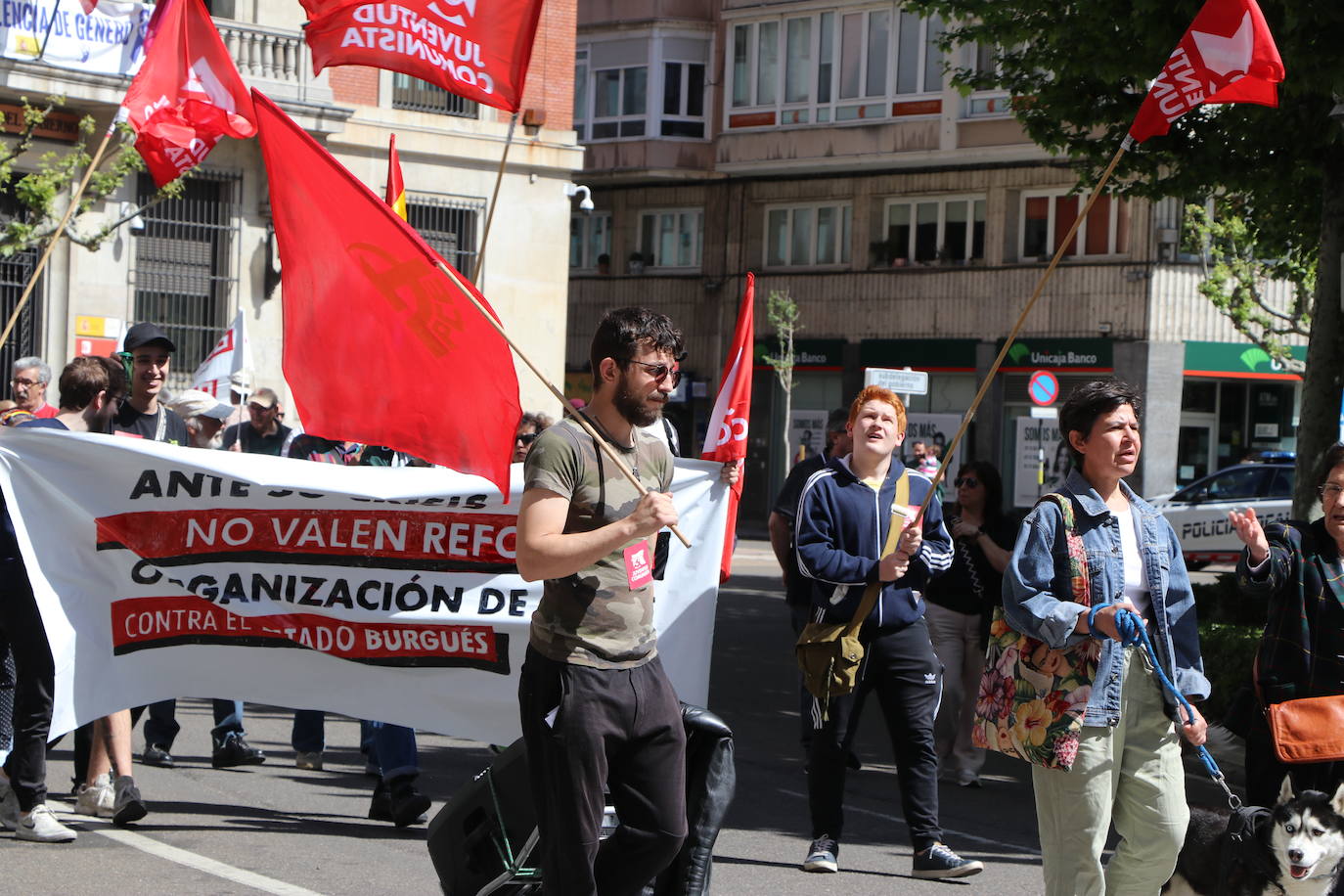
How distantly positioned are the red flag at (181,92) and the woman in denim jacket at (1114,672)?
5.15 meters

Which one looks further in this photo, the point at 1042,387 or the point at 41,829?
the point at 1042,387

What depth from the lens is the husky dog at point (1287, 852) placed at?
17.4 feet

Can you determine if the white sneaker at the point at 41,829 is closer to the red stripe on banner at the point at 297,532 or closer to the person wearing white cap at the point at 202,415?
the red stripe on banner at the point at 297,532

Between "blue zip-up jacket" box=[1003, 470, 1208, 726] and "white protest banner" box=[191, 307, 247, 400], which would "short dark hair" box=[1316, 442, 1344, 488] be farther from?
A: "white protest banner" box=[191, 307, 247, 400]

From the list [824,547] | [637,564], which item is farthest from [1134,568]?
[824,547]

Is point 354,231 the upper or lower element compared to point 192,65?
lower

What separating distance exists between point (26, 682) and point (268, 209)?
2039 centimetres

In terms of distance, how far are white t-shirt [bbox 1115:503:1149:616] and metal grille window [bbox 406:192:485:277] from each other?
900 inches

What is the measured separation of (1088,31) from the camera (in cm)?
1162

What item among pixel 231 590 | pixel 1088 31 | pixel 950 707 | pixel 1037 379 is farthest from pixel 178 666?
pixel 1037 379

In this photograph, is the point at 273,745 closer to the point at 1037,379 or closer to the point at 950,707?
the point at 950,707

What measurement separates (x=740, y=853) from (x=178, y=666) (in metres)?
2.50

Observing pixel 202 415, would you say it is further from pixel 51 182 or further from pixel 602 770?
pixel 51 182

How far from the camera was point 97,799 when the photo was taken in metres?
7.70
